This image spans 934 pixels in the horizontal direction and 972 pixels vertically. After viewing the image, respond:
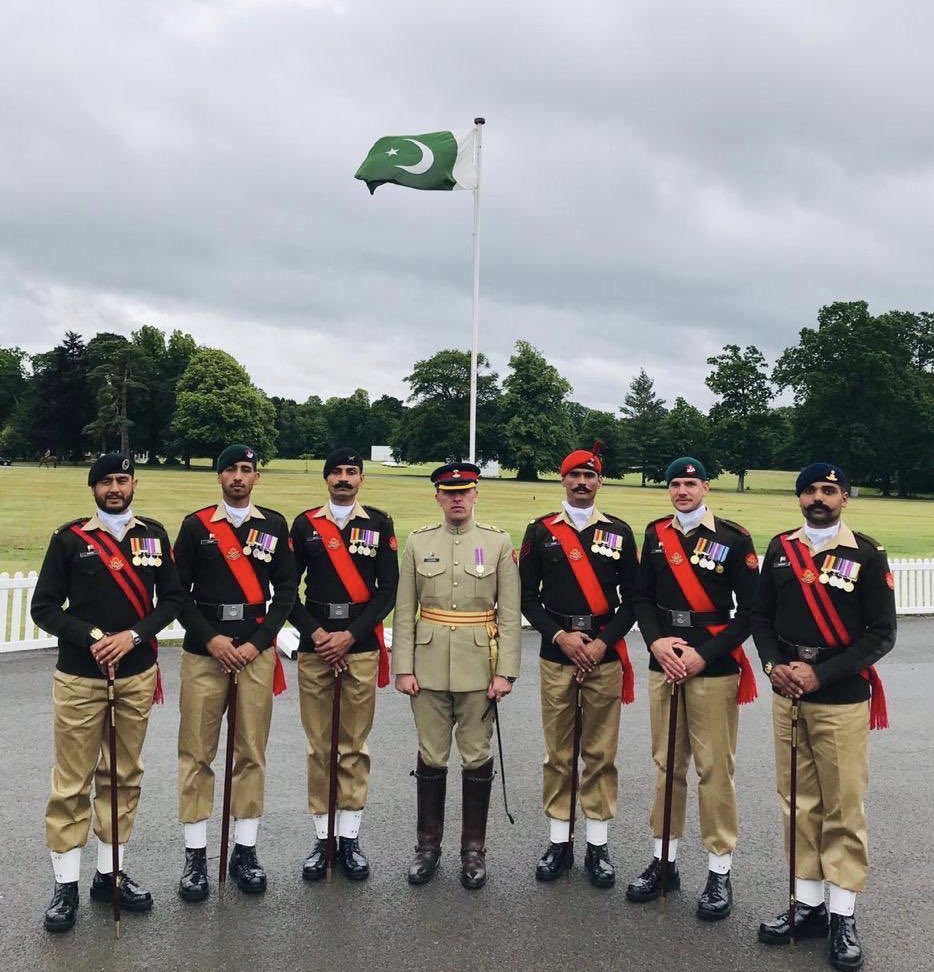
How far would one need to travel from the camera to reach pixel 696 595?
14.7 ft

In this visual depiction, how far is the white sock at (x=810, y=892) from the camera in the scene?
392 cm

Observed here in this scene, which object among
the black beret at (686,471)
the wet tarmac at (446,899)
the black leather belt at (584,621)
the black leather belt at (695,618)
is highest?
the black beret at (686,471)

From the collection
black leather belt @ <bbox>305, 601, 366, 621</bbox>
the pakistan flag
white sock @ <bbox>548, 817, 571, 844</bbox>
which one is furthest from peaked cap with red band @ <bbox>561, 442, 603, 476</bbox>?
the pakistan flag

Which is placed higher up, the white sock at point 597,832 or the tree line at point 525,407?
the tree line at point 525,407

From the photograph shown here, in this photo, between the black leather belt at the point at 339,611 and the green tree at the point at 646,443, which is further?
the green tree at the point at 646,443

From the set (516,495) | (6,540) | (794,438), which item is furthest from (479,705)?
(794,438)

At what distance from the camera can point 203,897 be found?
4113 mm

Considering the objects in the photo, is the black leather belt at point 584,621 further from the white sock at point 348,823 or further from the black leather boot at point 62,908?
the black leather boot at point 62,908

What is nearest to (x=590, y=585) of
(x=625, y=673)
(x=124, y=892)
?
(x=625, y=673)

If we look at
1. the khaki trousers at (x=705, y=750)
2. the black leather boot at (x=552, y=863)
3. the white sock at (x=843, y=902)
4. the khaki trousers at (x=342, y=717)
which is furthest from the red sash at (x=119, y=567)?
the white sock at (x=843, y=902)

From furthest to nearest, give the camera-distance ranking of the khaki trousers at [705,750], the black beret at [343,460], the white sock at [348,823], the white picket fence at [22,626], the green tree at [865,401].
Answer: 1. the green tree at [865,401]
2. the white picket fence at [22,626]
3. the black beret at [343,460]
4. the white sock at [348,823]
5. the khaki trousers at [705,750]

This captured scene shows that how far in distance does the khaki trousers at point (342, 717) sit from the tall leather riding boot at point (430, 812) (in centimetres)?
35

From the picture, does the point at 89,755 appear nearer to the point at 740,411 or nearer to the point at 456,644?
the point at 456,644

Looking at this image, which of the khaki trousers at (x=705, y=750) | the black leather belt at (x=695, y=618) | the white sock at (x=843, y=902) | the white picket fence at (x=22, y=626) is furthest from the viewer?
the white picket fence at (x=22, y=626)
